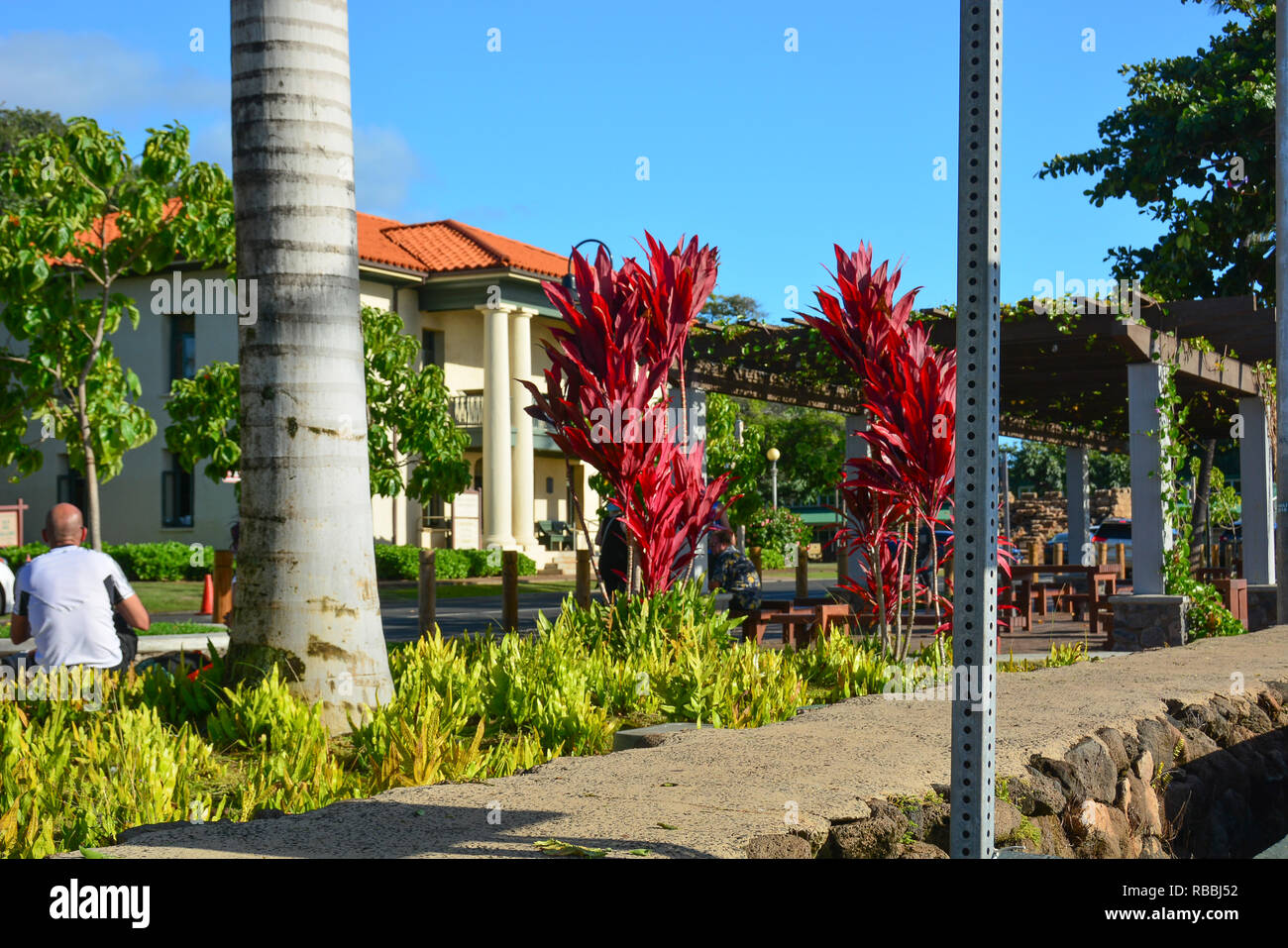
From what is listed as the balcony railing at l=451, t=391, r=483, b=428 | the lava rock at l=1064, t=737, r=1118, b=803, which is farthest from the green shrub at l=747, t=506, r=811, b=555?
the lava rock at l=1064, t=737, r=1118, b=803

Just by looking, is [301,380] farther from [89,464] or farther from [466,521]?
[466,521]

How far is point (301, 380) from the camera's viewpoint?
22.0 feet

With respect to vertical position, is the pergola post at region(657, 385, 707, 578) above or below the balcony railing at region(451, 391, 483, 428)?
below

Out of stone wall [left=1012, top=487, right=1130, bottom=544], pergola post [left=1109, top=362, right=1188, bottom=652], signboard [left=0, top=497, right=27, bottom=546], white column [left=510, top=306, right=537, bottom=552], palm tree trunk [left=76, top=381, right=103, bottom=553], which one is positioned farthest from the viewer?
stone wall [left=1012, top=487, right=1130, bottom=544]

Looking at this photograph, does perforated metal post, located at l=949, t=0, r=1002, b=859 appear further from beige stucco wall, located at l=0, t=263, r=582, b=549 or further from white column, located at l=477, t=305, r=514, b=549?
white column, located at l=477, t=305, r=514, b=549

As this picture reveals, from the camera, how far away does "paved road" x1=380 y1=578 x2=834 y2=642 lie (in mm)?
17894

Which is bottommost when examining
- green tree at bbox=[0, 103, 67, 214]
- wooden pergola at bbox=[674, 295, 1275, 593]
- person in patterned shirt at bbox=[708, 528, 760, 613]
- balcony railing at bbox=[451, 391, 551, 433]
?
person in patterned shirt at bbox=[708, 528, 760, 613]

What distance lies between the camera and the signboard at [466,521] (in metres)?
34.3

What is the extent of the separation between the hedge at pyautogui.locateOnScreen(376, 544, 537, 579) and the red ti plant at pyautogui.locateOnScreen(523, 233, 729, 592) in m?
20.1

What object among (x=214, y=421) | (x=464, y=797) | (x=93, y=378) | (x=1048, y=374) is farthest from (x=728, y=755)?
(x=214, y=421)

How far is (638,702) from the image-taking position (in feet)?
23.6

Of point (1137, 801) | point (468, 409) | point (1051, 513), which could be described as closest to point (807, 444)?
point (1051, 513)

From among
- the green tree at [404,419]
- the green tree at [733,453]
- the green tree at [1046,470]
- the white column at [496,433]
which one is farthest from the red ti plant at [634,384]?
the green tree at [1046,470]

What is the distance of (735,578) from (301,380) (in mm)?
6021
